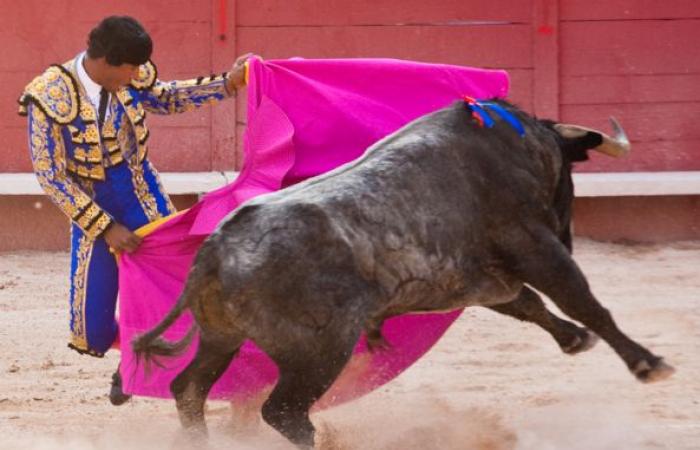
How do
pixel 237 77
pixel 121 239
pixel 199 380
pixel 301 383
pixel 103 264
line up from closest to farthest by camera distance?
pixel 301 383 → pixel 199 380 → pixel 121 239 → pixel 103 264 → pixel 237 77

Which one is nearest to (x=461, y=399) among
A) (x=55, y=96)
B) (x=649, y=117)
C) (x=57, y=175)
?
(x=57, y=175)

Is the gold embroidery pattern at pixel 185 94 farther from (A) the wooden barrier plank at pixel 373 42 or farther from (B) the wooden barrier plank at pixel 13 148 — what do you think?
(B) the wooden barrier plank at pixel 13 148

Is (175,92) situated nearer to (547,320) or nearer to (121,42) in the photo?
(121,42)

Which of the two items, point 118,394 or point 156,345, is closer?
point 156,345

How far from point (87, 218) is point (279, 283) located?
0.81 metres

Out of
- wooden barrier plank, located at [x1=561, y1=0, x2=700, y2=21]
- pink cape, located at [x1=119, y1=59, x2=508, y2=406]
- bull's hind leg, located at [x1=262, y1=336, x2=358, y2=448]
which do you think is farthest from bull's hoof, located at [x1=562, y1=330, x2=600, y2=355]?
wooden barrier plank, located at [x1=561, y1=0, x2=700, y2=21]

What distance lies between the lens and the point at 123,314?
4.12 m

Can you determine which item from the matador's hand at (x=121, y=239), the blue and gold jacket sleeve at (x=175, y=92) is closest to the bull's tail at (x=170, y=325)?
the matador's hand at (x=121, y=239)

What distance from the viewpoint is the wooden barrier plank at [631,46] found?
7.87 m

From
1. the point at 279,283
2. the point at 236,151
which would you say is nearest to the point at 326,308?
the point at 279,283

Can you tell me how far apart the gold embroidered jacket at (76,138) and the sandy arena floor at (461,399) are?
727mm

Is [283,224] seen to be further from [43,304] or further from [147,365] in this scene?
[43,304]

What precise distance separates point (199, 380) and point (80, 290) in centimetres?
57

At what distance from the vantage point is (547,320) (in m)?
4.18
